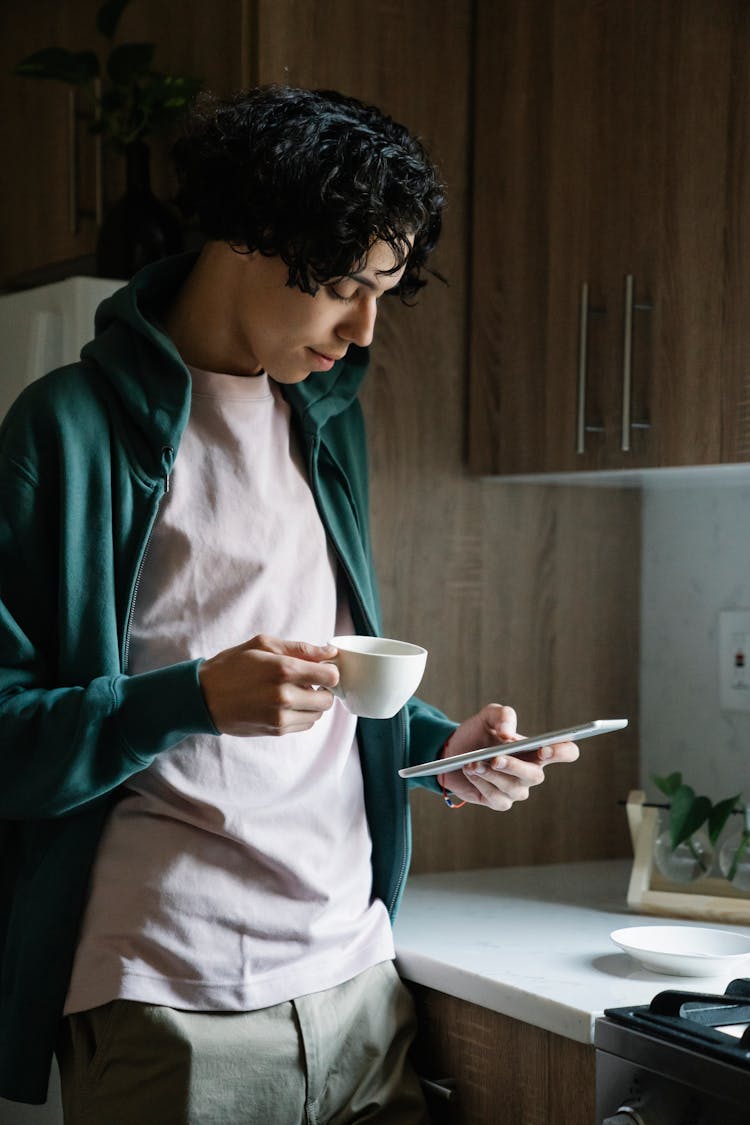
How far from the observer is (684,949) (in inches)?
59.1

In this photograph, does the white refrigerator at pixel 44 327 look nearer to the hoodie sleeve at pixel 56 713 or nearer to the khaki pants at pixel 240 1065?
the hoodie sleeve at pixel 56 713

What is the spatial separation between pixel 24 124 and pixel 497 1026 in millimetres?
1778

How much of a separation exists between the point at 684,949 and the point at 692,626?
731 mm

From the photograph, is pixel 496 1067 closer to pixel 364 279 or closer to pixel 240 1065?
pixel 240 1065

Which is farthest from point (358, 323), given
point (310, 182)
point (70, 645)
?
point (70, 645)

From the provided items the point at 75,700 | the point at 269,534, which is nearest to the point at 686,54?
the point at 269,534

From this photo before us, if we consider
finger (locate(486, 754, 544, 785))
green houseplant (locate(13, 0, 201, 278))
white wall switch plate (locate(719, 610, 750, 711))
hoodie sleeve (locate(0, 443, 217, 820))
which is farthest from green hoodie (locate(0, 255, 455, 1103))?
white wall switch plate (locate(719, 610, 750, 711))

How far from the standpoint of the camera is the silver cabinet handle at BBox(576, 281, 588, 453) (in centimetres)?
180

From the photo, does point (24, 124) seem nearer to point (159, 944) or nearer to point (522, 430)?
point (522, 430)

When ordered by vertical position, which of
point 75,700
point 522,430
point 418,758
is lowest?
point 418,758

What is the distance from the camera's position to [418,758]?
5.17 ft

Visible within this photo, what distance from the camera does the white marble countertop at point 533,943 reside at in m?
1.36

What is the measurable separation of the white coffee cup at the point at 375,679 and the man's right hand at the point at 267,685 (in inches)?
0.6

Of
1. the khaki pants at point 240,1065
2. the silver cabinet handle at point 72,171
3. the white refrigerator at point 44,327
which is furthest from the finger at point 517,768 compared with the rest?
the silver cabinet handle at point 72,171
